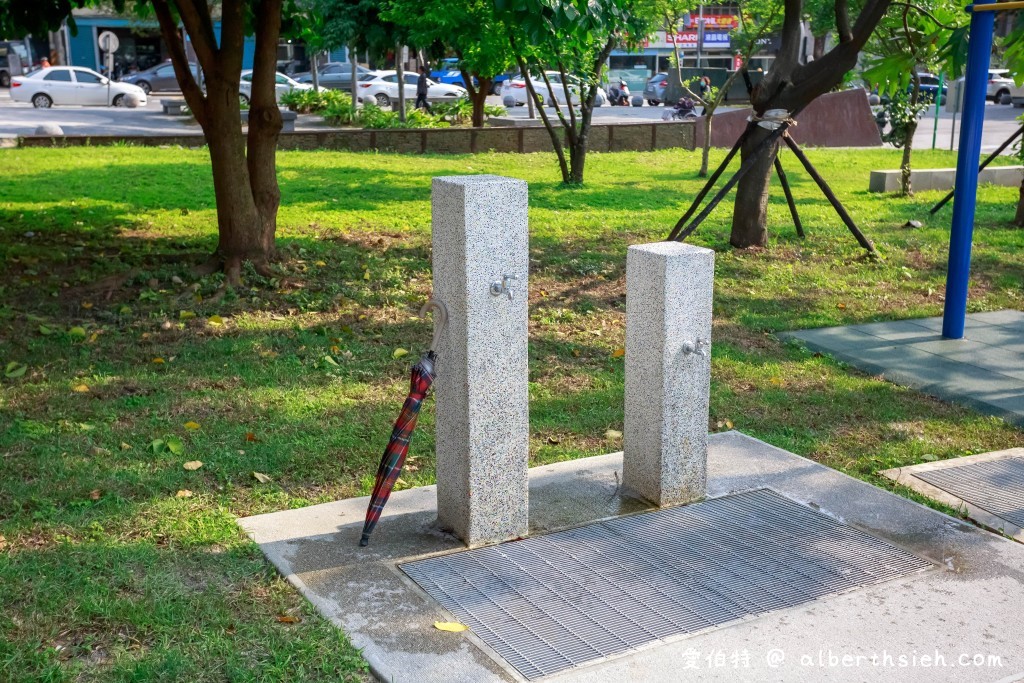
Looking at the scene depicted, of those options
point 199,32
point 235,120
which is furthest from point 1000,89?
point 199,32

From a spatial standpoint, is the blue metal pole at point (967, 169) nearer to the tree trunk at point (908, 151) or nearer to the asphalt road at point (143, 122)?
the tree trunk at point (908, 151)

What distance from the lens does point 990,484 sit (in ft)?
18.6

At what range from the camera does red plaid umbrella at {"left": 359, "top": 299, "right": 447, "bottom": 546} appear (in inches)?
181

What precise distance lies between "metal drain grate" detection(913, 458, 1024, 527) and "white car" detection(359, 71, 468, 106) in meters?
36.3

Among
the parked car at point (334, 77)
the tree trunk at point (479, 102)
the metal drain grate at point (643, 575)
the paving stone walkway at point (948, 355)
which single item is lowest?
the metal drain grate at point (643, 575)

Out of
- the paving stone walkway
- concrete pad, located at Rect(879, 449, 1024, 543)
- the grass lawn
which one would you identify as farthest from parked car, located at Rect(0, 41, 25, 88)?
concrete pad, located at Rect(879, 449, 1024, 543)

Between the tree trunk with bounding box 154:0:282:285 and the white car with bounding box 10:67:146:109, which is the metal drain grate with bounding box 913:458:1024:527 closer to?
the tree trunk with bounding box 154:0:282:285

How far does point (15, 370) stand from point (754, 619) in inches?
204

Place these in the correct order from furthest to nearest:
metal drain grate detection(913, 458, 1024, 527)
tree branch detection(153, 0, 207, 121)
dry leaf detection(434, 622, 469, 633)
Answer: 1. tree branch detection(153, 0, 207, 121)
2. metal drain grate detection(913, 458, 1024, 527)
3. dry leaf detection(434, 622, 469, 633)

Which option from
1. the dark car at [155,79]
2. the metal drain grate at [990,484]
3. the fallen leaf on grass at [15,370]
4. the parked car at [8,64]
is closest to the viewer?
the metal drain grate at [990,484]

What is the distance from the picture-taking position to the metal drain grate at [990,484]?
5.33m

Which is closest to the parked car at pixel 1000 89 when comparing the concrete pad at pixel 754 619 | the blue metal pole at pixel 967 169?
the blue metal pole at pixel 967 169

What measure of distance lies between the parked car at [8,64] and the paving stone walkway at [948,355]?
46.1m

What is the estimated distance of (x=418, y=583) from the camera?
14.5ft
